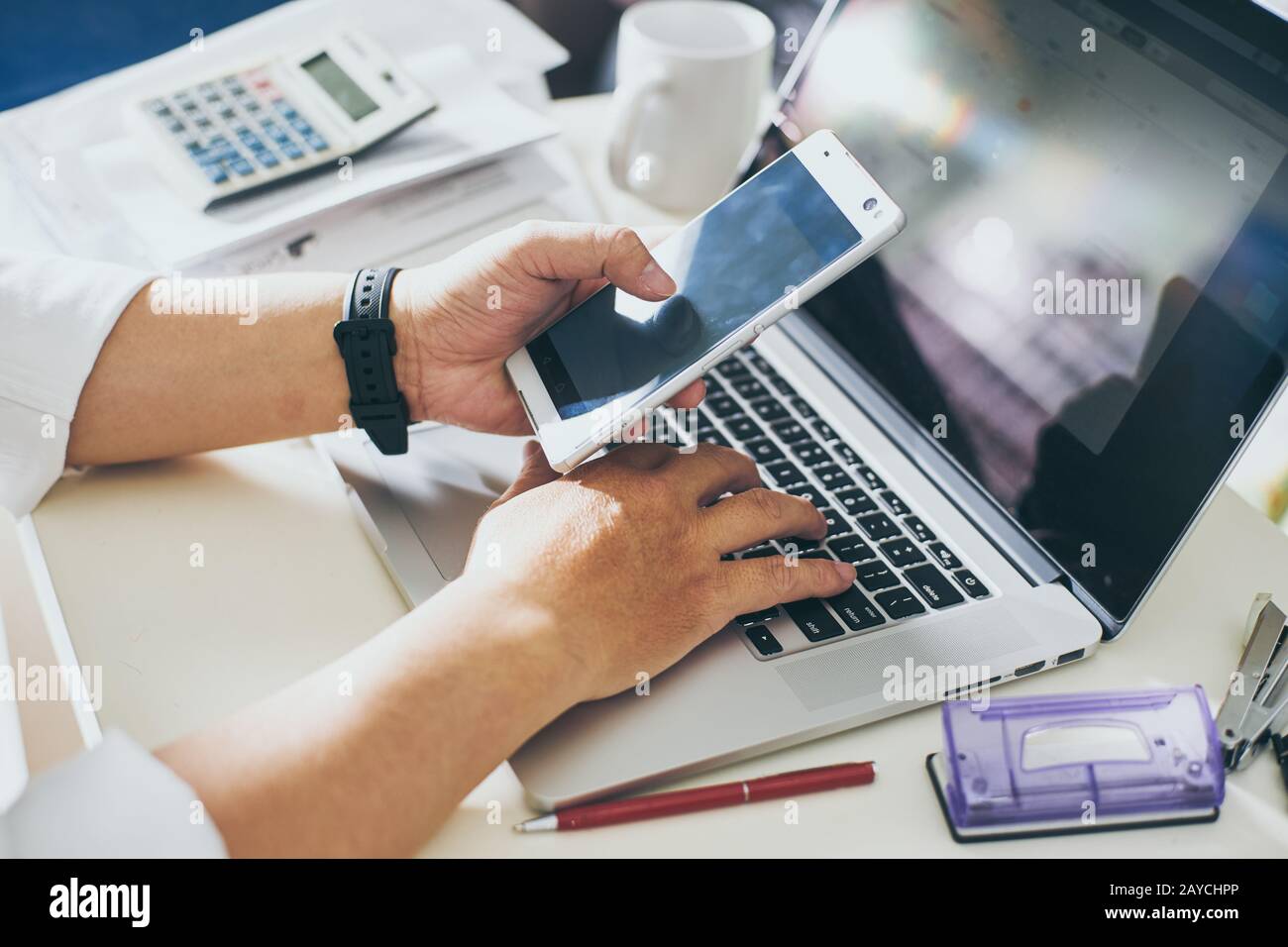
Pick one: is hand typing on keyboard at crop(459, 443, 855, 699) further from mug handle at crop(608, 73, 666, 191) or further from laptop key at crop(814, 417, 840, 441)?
mug handle at crop(608, 73, 666, 191)

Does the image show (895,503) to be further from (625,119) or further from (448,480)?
(625,119)

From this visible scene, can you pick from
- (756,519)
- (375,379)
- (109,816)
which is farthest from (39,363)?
(756,519)

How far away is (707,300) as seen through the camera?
2.00 feet

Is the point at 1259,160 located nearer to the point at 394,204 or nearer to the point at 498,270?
the point at 498,270

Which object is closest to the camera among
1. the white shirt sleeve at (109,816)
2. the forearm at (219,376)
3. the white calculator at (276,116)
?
the white shirt sleeve at (109,816)

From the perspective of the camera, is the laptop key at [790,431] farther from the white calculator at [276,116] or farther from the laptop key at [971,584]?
the white calculator at [276,116]

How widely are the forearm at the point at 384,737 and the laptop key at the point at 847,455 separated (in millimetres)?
246

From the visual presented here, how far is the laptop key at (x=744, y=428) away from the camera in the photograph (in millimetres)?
692

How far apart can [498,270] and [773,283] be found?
163 mm

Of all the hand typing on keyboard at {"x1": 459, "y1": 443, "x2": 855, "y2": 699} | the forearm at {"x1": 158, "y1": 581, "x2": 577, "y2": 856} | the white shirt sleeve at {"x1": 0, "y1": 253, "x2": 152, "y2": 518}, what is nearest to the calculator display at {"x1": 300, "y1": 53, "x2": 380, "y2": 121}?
the white shirt sleeve at {"x1": 0, "y1": 253, "x2": 152, "y2": 518}

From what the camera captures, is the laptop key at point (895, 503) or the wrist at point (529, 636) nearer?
the wrist at point (529, 636)

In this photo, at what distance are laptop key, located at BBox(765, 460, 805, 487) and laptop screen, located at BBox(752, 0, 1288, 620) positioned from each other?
9 cm

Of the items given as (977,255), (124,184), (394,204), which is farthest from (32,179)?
(977,255)
